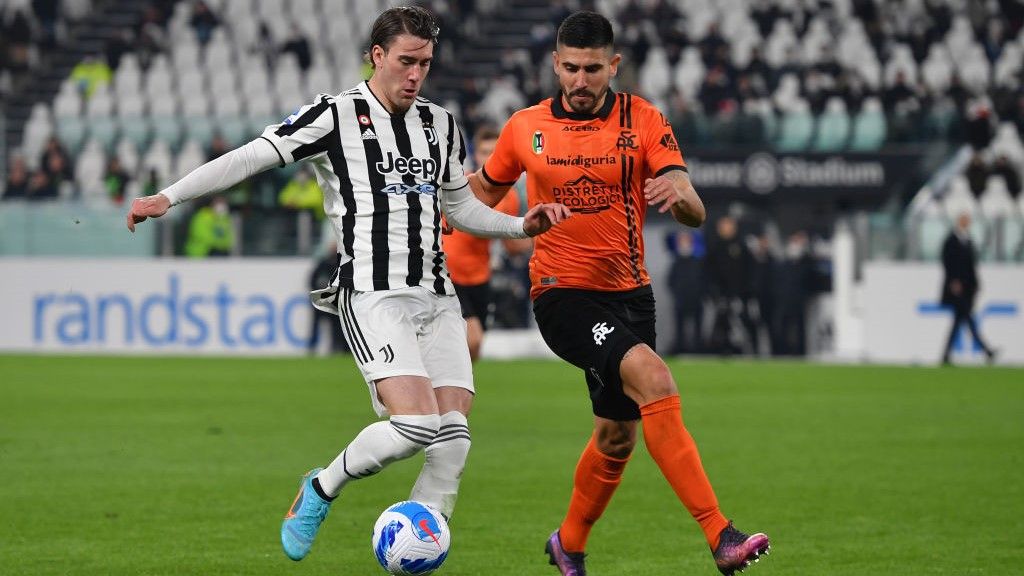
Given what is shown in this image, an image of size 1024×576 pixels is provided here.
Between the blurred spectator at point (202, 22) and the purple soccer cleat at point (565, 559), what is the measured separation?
83.9ft

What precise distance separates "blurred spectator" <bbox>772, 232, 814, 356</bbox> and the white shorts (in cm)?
1681

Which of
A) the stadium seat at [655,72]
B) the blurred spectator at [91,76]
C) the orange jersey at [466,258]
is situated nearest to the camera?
the orange jersey at [466,258]

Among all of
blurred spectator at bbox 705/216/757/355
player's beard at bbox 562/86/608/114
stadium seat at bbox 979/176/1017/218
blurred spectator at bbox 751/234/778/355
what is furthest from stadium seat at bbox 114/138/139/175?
player's beard at bbox 562/86/608/114

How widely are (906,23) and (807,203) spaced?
607 cm

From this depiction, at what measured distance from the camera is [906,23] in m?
29.5

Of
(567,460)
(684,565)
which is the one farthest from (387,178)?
(567,460)

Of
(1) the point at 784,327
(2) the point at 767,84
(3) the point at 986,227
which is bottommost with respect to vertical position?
(1) the point at 784,327

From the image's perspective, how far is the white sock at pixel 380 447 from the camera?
6.01 m

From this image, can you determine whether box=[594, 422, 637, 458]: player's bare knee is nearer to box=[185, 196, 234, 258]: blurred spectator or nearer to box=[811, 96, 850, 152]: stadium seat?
box=[185, 196, 234, 258]: blurred spectator

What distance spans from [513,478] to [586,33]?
4135mm

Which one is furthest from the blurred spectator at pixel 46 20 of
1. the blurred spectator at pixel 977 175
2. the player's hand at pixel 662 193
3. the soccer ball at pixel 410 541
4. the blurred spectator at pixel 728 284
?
the player's hand at pixel 662 193

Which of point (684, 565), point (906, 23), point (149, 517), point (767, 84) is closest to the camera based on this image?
point (684, 565)

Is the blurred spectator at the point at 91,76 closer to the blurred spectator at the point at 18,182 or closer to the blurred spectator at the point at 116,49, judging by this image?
the blurred spectator at the point at 116,49

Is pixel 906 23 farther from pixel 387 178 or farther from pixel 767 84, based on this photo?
pixel 387 178
